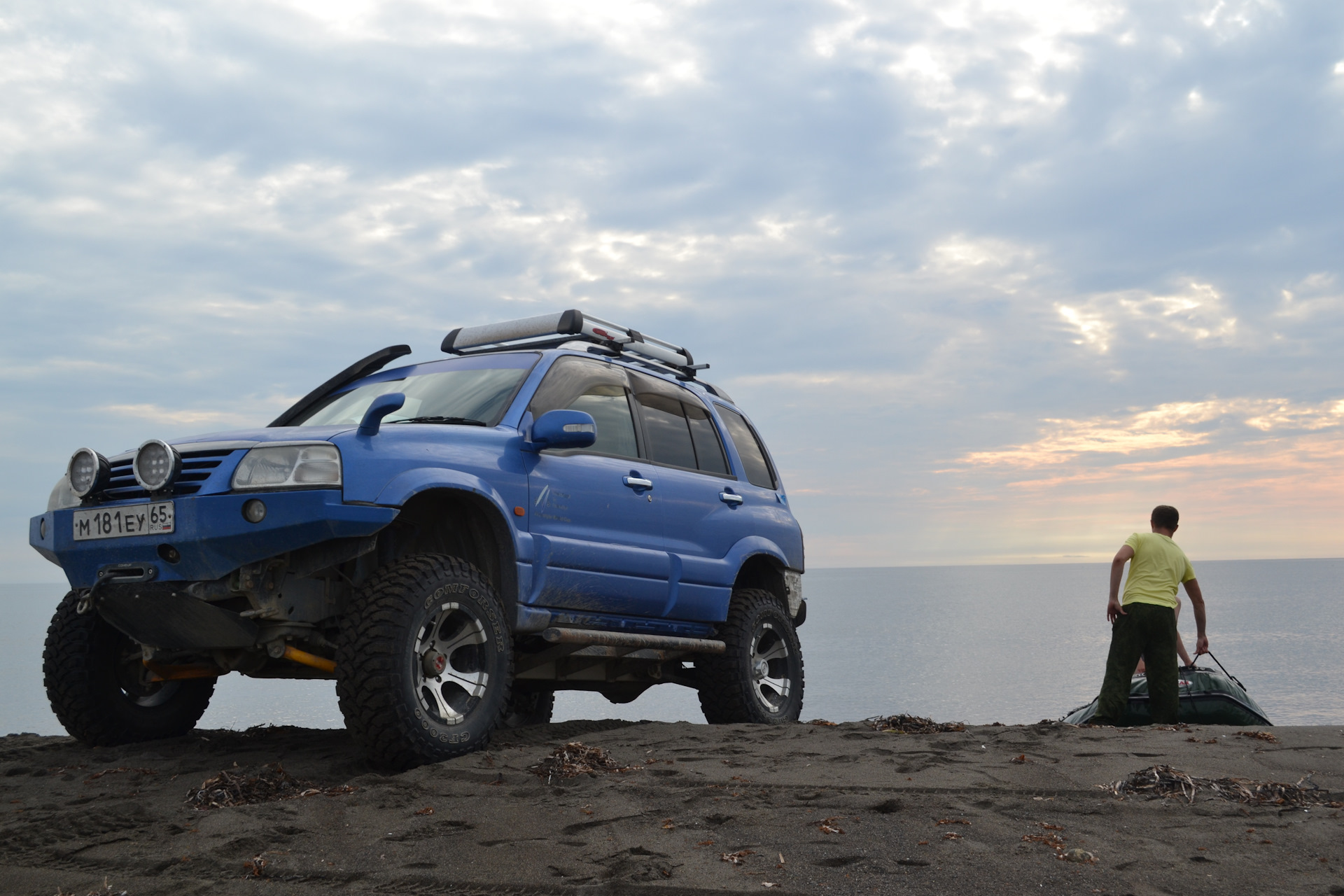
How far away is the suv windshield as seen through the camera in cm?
573

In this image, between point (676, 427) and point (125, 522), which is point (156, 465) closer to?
point (125, 522)

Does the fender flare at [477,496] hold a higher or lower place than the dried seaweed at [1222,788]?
higher

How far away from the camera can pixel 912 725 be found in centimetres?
621

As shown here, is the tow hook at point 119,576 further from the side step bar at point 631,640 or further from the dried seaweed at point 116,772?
the side step bar at point 631,640

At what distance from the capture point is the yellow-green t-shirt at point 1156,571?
764 cm

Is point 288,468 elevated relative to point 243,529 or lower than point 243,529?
elevated

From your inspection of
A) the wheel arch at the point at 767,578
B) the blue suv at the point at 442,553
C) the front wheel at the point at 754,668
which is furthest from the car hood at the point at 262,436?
the wheel arch at the point at 767,578

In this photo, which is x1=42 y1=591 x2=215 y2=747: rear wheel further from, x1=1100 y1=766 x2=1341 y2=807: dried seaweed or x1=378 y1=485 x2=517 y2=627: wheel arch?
x1=1100 y1=766 x2=1341 y2=807: dried seaweed

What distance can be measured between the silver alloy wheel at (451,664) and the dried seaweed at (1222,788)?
8.88 feet

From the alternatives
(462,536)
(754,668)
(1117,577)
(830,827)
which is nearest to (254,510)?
(462,536)

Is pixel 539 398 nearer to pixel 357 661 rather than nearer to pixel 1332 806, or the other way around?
pixel 357 661

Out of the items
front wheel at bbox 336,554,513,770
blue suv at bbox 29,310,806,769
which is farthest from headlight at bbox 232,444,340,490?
front wheel at bbox 336,554,513,770

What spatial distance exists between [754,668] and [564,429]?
2587 mm

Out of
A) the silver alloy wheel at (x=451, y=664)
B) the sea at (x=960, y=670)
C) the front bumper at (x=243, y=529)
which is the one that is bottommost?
the sea at (x=960, y=670)
